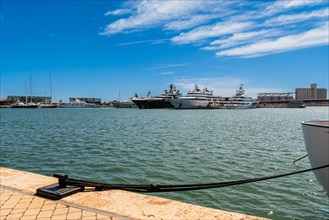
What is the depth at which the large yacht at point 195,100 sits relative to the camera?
13675 centimetres

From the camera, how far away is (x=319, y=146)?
251 inches

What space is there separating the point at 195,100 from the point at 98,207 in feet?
442

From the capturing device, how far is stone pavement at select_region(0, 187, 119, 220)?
4871 mm

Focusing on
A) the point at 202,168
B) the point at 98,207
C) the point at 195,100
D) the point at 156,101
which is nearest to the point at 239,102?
the point at 195,100

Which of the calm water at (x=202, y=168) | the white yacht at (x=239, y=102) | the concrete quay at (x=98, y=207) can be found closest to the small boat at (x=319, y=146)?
the calm water at (x=202, y=168)

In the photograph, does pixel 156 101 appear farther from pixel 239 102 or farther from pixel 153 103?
pixel 239 102

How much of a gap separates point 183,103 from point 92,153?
12050 cm

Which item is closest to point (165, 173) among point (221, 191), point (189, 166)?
point (189, 166)

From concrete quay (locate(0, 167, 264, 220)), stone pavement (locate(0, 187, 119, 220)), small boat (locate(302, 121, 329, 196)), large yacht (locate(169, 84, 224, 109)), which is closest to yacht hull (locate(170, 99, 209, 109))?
large yacht (locate(169, 84, 224, 109))

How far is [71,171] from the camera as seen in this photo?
12461mm

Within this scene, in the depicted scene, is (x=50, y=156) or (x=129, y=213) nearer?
(x=129, y=213)

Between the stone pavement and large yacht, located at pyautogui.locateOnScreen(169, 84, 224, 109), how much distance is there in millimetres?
130990

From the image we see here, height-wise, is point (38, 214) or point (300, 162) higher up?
point (38, 214)

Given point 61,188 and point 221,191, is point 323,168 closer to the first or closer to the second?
point 221,191
